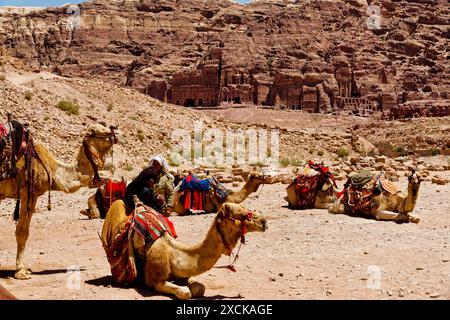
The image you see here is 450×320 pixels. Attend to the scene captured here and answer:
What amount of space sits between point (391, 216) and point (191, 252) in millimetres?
6287

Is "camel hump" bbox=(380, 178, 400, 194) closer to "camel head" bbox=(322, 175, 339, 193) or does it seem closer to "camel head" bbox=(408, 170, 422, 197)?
"camel head" bbox=(408, 170, 422, 197)

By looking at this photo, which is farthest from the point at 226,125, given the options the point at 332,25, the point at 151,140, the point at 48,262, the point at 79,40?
the point at 79,40

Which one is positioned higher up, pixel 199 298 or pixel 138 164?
pixel 199 298

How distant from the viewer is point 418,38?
10494cm

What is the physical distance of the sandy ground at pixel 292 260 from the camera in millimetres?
6867

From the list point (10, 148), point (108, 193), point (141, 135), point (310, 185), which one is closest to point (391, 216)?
point (310, 185)

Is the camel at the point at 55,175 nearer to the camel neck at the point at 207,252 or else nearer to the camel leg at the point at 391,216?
the camel neck at the point at 207,252

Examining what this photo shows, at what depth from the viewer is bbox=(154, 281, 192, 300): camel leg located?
630 cm

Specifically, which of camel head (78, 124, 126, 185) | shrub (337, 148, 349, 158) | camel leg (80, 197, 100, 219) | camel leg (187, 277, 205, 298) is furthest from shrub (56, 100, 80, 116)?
camel leg (187, 277, 205, 298)

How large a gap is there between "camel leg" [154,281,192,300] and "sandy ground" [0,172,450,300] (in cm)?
9

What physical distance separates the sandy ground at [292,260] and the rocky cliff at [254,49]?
72850 mm

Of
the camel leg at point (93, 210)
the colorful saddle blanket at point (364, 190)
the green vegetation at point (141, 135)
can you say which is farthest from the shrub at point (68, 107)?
the colorful saddle blanket at point (364, 190)
